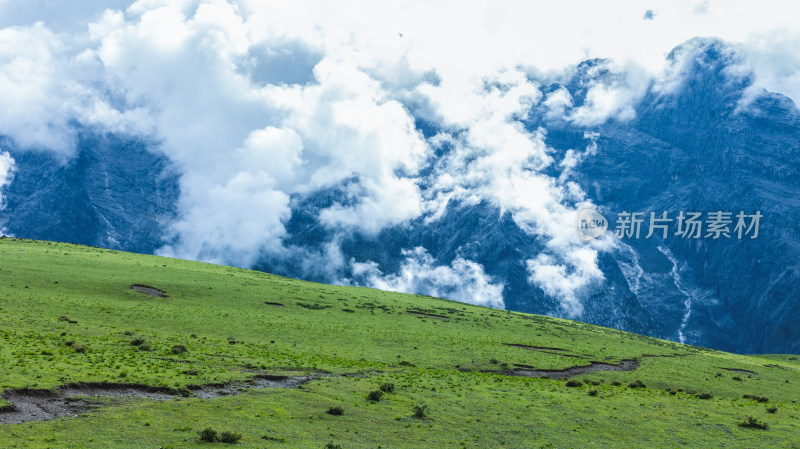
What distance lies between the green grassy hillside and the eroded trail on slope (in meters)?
0.22

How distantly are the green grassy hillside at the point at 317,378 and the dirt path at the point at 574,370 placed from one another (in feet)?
2.06

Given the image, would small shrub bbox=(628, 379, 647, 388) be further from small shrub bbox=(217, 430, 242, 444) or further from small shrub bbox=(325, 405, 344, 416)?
small shrub bbox=(217, 430, 242, 444)

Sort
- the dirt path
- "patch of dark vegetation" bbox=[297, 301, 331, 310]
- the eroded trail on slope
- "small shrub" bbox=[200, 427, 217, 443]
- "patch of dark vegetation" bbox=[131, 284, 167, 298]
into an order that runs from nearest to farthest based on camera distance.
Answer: "small shrub" bbox=[200, 427, 217, 443]
the eroded trail on slope
the dirt path
"patch of dark vegetation" bbox=[131, 284, 167, 298]
"patch of dark vegetation" bbox=[297, 301, 331, 310]

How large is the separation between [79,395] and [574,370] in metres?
73.7

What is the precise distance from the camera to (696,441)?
1891 inches

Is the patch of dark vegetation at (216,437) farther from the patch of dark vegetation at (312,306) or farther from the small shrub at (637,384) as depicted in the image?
the patch of dark vegetation at (312,306)

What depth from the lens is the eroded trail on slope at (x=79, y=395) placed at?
38.0 metres

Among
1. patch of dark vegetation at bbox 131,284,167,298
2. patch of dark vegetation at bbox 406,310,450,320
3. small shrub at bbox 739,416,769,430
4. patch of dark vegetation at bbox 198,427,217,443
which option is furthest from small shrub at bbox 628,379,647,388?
patch of dark vegetation at bbox 131,284,167,298

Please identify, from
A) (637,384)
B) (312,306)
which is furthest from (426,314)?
(637,384)

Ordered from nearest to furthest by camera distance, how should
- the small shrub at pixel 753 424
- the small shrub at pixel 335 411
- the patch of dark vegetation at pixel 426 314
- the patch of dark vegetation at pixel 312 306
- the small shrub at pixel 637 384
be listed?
the small shrub at pixel 335 411 < the small shrub at pixel 753 424 < the small shrub at pixel 637 384 < the patch of dark vegetation at pixel 312 306 < the patch of dark vegetation at pixel 426 314

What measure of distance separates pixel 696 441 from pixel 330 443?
35.2 metres

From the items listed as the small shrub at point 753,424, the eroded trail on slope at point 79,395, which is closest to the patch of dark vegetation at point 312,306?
the eroded trail on slope at point 79,395

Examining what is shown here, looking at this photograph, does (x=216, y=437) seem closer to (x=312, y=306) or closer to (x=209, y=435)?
(x=209, y=435)

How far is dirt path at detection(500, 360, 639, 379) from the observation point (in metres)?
80.5
